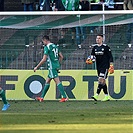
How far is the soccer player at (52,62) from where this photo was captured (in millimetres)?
18058

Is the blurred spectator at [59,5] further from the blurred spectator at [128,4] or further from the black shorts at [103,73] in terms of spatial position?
the black shorts at [103,73]

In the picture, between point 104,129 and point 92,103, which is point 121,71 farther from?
point 104,129

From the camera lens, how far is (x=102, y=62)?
725 inches

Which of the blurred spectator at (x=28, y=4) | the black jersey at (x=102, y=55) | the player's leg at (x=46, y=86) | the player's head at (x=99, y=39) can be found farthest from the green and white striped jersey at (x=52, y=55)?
the blurred spectator at (x=28, y=4)

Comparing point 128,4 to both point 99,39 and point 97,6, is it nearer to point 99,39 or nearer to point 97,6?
point 97,6

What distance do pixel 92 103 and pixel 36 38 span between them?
8.38 feet

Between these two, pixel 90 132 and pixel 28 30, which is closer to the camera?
pixel 90 132

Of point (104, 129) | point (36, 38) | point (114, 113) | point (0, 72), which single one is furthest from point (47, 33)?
point (104, 129)

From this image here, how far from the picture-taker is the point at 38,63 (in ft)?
62.5

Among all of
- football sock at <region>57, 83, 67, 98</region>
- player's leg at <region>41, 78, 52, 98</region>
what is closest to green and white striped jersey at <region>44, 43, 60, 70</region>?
player's leg at <region>41, 78, 52, 98</region>

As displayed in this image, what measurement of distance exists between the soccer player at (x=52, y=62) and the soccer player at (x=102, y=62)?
0.92 m

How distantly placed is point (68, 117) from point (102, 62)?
15.7ft

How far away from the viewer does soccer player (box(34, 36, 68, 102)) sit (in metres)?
18.1

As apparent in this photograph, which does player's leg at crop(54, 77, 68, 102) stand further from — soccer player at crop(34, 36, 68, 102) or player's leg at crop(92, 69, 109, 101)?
player's leg at crop(92, 69, 109, 101)
